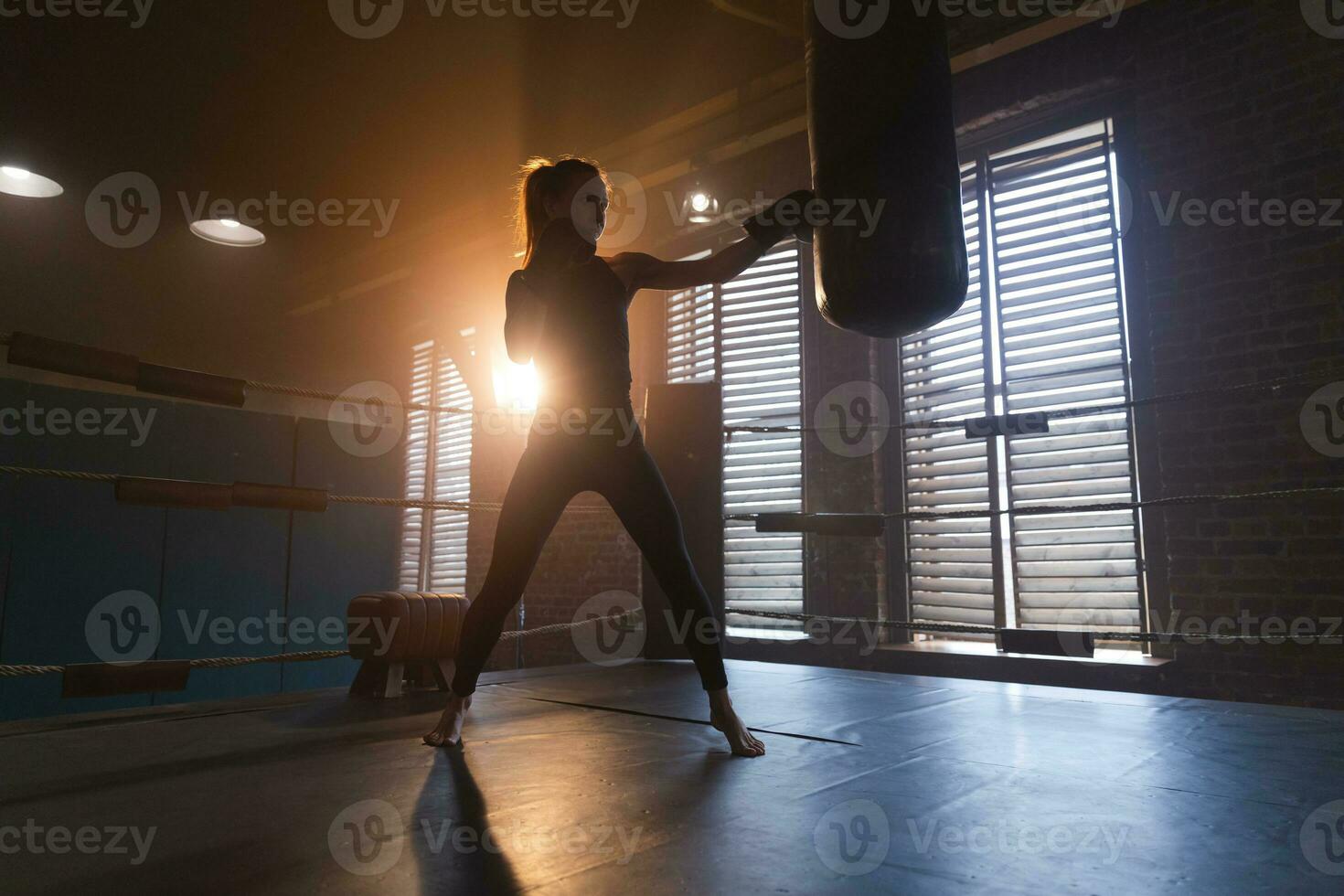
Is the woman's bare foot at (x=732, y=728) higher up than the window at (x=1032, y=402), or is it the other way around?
the window at (x=1032, y=402)

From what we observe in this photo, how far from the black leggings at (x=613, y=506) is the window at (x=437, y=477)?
536cm

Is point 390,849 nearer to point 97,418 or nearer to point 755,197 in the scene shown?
point 97,418

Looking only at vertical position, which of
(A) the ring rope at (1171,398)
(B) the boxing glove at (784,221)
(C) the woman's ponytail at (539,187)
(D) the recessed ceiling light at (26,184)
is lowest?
(A) the ring rope at (1171,398)

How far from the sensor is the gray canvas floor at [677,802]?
96 cm

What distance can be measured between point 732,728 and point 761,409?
354 centimetres

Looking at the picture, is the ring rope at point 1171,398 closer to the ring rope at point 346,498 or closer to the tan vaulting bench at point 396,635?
the ring rope at point 346,498

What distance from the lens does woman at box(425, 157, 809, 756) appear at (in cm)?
175

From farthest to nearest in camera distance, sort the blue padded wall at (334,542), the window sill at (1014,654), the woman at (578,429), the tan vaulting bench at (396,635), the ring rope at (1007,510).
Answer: the blue padded wall at (334,542) → the window sill at (1014,654) → the tan vaulting bench at (396,635) → the ring rope at (1007,510) → the woman at (578,429)

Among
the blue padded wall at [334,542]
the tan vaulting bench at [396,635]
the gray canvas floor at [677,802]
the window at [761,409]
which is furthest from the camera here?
the blue padded wall at [334,542]

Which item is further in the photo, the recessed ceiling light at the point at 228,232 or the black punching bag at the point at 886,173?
the recessed ceiling light at the point at 228,232

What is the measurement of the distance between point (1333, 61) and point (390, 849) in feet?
14.0

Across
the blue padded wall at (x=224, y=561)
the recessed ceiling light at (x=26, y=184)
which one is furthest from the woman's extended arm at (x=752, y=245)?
the recessed ceiling light at (x=26, y=184)

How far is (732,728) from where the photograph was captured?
167 centimetres

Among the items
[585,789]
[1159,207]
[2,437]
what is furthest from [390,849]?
[2,437]
